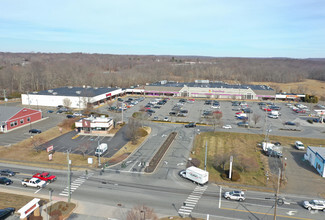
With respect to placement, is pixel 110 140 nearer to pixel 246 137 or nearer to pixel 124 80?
pixel 246 137

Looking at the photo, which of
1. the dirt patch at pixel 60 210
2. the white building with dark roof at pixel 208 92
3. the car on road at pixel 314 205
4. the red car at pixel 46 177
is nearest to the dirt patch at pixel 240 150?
the car on road at pixel 314 205

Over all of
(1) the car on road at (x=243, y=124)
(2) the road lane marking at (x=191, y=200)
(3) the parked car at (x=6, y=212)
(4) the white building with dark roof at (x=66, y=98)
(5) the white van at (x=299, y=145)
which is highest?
(4) the white building with dark roof at (x=66, y=98)

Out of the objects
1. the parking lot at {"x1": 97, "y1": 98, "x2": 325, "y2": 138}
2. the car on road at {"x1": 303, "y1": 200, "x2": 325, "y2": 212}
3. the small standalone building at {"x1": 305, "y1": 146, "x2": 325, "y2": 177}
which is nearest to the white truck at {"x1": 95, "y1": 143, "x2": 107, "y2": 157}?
the parking lot at {"x1": 97, "y1": 98, "x2": 325, "y2": 138}

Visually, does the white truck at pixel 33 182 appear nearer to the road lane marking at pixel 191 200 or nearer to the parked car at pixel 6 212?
the parked car at pixel 6 212

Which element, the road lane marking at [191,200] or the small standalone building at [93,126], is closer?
the road lane marking at [191,200]

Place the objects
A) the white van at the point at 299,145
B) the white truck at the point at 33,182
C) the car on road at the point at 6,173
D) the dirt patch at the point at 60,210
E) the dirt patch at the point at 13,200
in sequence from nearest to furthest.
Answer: the dirt patch at the point at 60,210, the dirt patch at the point at 13,200, the white truck at the point at 33,182, the car on road at the point at 6,173, the white van at the point at 299,145

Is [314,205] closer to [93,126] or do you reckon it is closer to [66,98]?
[93,126]

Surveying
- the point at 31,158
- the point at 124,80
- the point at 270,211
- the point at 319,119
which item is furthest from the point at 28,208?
the point at 124,80
